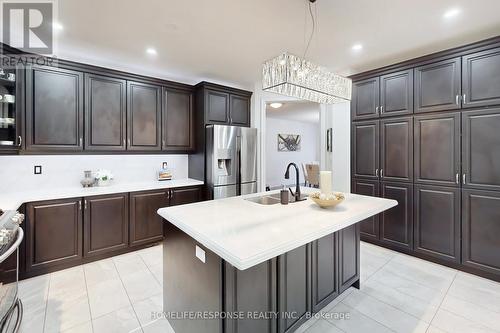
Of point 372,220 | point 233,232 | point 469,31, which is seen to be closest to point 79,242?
point 233,232

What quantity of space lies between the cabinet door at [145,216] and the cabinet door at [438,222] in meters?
3.40

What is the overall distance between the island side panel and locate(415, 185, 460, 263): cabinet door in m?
2.83

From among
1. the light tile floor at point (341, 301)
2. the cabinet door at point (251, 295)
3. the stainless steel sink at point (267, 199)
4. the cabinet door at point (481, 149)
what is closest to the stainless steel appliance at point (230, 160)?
the stainless steel sink at point (267, 199)

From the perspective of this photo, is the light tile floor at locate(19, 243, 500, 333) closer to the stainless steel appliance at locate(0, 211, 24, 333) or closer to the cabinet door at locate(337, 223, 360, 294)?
the cabinet door at locate(337, 223, 360, 294)

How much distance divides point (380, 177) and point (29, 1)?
4266 millimetres

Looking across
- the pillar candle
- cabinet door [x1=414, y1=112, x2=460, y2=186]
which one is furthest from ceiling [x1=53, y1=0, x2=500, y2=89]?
the pillar candle

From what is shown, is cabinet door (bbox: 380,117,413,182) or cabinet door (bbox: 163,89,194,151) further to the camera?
cabinet door (bbox: 163,89,194,151)

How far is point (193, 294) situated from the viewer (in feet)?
4.95

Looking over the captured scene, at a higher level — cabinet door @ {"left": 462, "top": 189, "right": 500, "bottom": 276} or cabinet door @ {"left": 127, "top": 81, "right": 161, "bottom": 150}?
cabinet door @ {"left": 127, "top": 81, "right": 161, "bottom": 150}

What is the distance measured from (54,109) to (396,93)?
4.29 meters

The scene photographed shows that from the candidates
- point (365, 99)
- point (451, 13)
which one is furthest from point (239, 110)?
point (451, 13)

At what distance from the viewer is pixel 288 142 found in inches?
341

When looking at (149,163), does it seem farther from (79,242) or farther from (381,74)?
(381,74)

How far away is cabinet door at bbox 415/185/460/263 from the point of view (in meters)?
2.65
